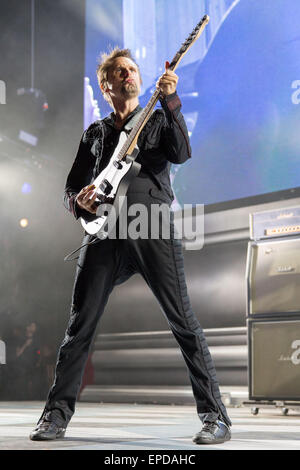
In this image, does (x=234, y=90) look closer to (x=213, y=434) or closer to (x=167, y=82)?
(x=167, y=82)

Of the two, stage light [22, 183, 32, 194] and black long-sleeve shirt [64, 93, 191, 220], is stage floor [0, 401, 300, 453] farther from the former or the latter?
stage light [22, 183, 32, 194]

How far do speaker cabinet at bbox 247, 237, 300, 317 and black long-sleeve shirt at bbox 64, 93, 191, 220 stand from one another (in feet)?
3.94

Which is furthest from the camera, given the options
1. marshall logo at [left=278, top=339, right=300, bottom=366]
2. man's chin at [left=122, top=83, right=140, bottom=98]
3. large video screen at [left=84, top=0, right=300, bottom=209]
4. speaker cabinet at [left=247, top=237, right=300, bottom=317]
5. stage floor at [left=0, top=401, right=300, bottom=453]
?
large video screen at [left=84, top=0, right=300, bottom=209]

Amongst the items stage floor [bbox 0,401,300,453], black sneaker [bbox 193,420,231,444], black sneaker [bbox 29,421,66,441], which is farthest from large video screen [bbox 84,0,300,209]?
black sneaker [bbox 29,421,66,441]

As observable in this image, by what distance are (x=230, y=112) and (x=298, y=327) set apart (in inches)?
53.8

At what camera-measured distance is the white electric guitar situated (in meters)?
1.62

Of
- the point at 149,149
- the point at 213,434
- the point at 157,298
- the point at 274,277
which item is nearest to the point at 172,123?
the point at 149,149

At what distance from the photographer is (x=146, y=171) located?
1.68 m

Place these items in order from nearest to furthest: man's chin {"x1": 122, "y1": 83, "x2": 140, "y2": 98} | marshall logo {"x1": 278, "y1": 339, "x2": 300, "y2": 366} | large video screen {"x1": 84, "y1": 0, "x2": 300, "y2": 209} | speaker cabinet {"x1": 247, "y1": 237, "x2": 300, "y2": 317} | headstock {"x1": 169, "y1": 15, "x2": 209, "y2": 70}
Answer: headstock {"x1": 169, "y1": 15, "x2": 209, "y2": 70}
man's chin {"x1": 122, "y1": 83, "x2": 140, "y2": 98}
marshall logo {"x1": 278, "y1": 339, "x2": 300, "y2": 366}
speaker cabinet {"x1": 247, "y1": 237, "x2": 300, "y2": 317}
large video screen {"x1": 84, "y1": 0, "x2": 300, "y2": 209}

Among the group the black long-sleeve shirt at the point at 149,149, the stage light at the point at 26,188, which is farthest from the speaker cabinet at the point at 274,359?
the stage light at the point at 26,188

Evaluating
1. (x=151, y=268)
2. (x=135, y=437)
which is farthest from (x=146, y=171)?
(x=135, y=437)

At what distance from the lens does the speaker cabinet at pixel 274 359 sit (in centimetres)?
262

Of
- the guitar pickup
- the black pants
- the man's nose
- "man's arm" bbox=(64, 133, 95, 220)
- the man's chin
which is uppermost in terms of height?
the man's nose

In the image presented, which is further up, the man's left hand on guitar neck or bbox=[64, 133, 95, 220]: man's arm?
the man's left hand on guitar neck
